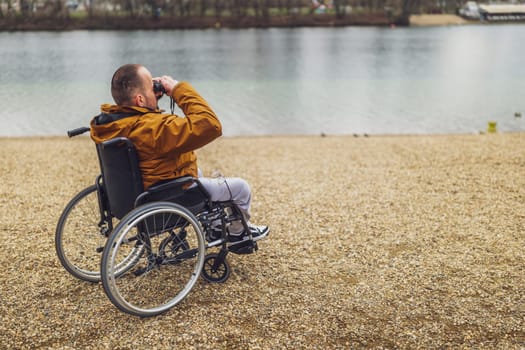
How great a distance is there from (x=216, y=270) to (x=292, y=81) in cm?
2062

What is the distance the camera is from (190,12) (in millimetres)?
56875

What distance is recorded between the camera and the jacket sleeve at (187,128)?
2.81 m

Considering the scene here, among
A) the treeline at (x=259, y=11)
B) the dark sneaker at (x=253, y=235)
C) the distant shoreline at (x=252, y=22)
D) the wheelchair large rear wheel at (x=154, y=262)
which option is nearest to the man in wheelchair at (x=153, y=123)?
the wheelchair large rear wheel at (x=154, y=262)

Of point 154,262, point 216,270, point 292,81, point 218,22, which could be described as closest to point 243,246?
point 216,270

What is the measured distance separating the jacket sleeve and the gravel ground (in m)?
1.15

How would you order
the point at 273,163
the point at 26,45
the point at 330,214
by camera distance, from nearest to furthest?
the point at 330,214 < the point at 273,163 < the point at 26,45

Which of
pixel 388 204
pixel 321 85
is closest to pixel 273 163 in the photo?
pixel 388 204

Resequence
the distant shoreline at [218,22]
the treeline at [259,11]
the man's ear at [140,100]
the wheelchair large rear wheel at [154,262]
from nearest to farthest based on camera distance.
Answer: the wheelchair large rear wheel at [154,262] → the man's ear at [140,100] → the distant shoreline at [218,22] → the treeline at [259,11]

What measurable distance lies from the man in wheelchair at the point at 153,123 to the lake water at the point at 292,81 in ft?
33.6

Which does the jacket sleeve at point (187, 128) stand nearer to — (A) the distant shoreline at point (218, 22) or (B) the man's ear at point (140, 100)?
(B) the man's ear at point (140, 100)

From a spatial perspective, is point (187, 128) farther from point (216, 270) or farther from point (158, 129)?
point (216, 270)

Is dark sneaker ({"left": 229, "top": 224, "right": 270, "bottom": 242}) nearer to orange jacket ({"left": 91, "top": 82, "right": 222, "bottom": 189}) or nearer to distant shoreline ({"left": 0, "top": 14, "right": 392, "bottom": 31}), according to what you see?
orange jacket ({"left": 91, "top": 82, "right": 222, "bottom": 189})

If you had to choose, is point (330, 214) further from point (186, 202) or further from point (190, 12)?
point (190, 12)

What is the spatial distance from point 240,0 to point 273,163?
173 feet
